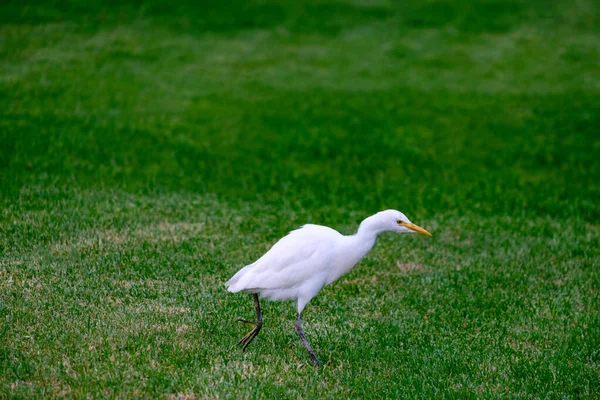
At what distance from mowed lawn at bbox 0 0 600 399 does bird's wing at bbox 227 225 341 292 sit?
68 centimetres

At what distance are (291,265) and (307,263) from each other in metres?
0.14

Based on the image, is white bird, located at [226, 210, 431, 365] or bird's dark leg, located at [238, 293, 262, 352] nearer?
white bird, located at [226, 210, 431, 365]

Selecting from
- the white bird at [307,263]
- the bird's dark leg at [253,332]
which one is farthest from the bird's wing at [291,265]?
the bird's dark leg at [253,332]

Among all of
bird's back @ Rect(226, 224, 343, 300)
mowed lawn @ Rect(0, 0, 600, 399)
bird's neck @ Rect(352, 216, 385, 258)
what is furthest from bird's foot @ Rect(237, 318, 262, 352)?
bird's neck @ Rect(352, 216, 385, 258)

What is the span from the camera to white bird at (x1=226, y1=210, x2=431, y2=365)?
236 inches

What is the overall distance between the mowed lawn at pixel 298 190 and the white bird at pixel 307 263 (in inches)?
24.2

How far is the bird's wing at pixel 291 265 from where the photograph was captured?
599cm

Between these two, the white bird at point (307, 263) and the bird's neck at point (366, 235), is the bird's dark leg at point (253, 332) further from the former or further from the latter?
the bird's neck at point (366, 235)

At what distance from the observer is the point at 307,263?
6.00 m

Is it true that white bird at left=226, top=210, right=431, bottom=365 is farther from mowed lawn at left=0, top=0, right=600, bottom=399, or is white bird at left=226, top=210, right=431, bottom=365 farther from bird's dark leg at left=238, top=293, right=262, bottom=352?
mowed lawn at left=0, top=0, right=600, bottom=399

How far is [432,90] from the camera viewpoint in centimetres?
1622

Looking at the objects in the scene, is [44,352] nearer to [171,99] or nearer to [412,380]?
[412,380]

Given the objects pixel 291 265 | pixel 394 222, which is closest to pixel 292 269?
pixel 291 265

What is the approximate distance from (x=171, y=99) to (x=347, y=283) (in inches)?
324
